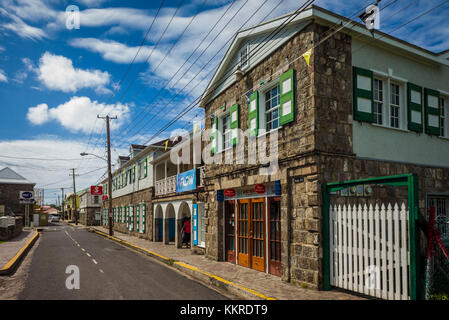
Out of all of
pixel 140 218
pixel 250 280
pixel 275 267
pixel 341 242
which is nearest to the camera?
pixel 341 242

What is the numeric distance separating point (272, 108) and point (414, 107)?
4.18 m

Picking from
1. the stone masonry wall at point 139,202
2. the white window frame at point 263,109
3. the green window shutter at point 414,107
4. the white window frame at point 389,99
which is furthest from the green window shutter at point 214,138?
the stone masonry wall at point 139,202

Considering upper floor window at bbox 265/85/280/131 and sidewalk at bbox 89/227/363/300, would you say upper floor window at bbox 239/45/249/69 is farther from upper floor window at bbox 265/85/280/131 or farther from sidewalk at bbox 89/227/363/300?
sidewalk at bbox 89/227/363/300

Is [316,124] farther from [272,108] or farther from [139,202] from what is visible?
[139,202]

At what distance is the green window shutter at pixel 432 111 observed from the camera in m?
11.3

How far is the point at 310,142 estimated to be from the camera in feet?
29.8

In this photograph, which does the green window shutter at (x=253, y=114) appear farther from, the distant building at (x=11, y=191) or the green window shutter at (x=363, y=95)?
the distant building at (x=11, y=191)

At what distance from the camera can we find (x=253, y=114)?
466 inches

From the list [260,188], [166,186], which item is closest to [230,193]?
[260,188]

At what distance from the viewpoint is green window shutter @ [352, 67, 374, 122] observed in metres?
9.62

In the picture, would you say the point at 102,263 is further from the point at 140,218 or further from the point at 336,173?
the point at 140,218

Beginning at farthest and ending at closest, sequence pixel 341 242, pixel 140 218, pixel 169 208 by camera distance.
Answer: pixel 140 218
pixel 169 208
pixel 341 242
